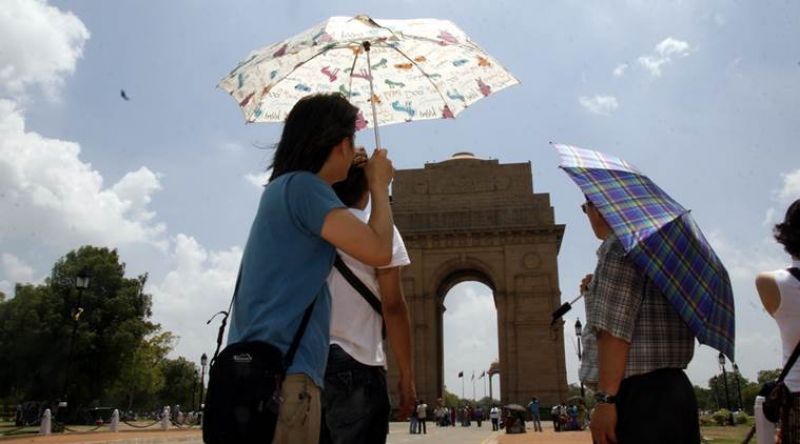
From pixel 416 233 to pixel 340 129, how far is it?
138 ft

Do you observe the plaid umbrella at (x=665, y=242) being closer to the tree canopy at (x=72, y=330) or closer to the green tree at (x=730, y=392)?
the tree canopy at (x=72, y=330)

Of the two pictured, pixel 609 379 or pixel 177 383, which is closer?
pixel 609 379

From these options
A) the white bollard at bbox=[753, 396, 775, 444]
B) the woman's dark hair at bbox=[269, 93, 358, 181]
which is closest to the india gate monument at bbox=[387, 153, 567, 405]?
the white bollard at bbox=[753, 396, 775, 444]

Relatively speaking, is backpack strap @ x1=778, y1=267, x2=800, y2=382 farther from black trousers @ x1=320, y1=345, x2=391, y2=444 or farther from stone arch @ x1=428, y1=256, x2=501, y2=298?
stone arch @ x1=428, y1=256, x2=501, y2=298

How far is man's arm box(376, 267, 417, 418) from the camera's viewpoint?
3830 millimetres

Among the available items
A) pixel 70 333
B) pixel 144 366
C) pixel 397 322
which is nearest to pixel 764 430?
pixel 397 322

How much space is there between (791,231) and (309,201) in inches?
Answer: 116

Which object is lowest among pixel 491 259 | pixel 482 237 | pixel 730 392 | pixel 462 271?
pixel 730 392

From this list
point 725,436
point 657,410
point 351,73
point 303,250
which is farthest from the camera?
point 725,436

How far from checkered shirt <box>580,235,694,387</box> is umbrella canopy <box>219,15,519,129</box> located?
76.2 inches

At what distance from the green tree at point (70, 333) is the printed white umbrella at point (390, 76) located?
125ft

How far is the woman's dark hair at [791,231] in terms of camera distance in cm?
390

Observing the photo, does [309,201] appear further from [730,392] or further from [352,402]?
[730,392]

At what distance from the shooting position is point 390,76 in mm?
5219
